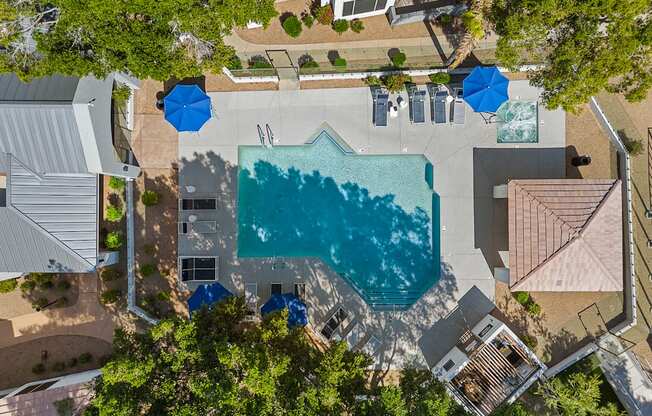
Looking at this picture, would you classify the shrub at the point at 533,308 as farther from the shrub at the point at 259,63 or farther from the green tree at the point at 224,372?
the shrub at the point at 259,63

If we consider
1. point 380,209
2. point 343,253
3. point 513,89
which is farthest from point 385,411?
point 513,89

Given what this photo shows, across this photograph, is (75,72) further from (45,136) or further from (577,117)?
(577,117)

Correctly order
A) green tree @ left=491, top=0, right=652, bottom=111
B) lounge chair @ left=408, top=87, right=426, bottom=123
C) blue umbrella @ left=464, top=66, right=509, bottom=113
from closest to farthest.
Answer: green tree @ left=491, top=0, right=652, bottom=111 < blue umbrella @ left=464, top=66, right=509, bottom=113 < lounge chair @ left=408, top=87, right=426, bottom=123

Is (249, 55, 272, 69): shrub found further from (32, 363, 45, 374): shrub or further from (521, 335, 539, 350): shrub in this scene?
(521, 335, 539, 350): shrub

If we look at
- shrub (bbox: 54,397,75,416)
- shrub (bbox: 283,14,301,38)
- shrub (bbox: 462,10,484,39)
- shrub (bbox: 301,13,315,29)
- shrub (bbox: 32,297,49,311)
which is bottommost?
shrub (bbox: 54,397,75,416)

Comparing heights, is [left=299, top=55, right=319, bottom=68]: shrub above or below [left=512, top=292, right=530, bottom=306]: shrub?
above

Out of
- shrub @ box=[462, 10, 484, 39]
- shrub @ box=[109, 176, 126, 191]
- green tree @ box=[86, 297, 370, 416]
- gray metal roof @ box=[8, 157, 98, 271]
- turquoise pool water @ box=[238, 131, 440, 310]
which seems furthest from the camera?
turquoise pool water @ box=[238, 131, 440, 310]

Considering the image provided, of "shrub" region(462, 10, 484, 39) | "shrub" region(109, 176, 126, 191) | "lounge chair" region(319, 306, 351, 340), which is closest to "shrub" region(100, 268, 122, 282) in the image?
"shrub" region(109, 176, 126, 191)

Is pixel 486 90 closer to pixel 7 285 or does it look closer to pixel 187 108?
pixel 187 108
